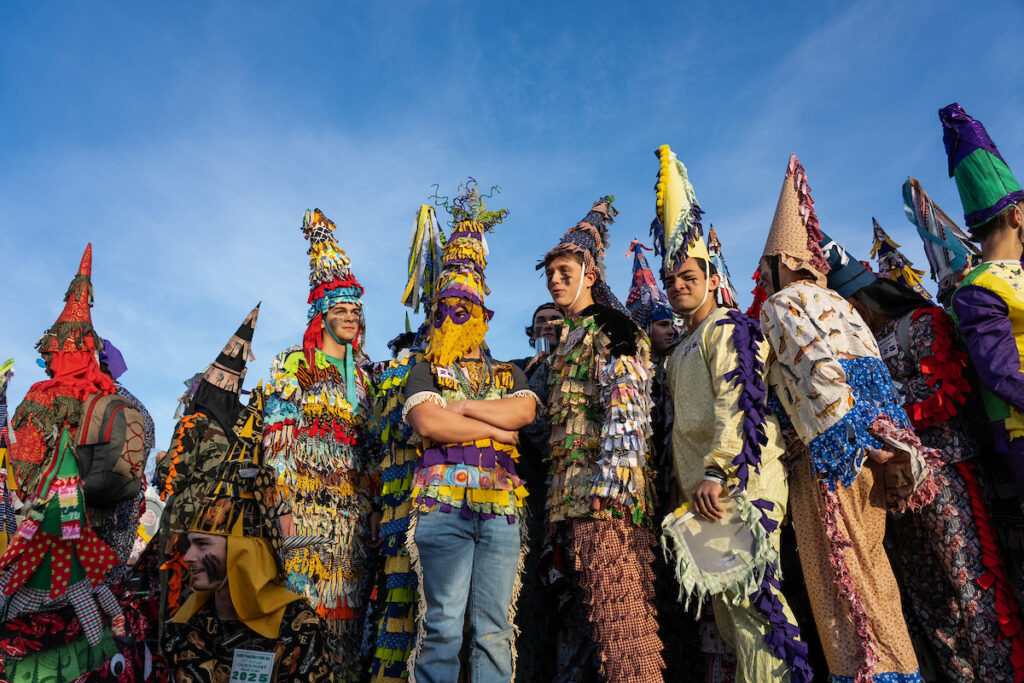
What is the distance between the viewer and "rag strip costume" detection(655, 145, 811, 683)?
3027 millimetres

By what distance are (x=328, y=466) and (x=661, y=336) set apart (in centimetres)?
269

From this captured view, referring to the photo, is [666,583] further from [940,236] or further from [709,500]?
[940,236]

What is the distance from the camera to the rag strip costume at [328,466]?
416 centimetres

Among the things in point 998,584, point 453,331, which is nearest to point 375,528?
point 453,331

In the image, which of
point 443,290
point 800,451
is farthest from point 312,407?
point 800,451

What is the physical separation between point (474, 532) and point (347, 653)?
1.36 metres

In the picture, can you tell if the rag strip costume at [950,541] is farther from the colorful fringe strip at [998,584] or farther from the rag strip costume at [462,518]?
the rag strip costume at [462,518]

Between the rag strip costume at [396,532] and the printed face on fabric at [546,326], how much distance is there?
1.09m

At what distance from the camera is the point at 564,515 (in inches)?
146

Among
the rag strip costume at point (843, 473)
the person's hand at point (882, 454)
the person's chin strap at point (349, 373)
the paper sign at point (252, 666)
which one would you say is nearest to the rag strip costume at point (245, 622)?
the paper sign at point (252, 666)

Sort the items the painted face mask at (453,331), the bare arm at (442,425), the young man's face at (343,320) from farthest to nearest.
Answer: the young man's face at (343,320)
the painted face mask at (453,331)
the bare arm at (442,425)

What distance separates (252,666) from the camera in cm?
328

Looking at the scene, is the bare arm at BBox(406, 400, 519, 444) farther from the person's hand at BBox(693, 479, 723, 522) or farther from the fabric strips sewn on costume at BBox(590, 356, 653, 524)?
the person's hand at BBox(693, 479, 723, 522)

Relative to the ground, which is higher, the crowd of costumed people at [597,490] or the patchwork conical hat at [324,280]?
the patchwork conical hat at [324,280]
